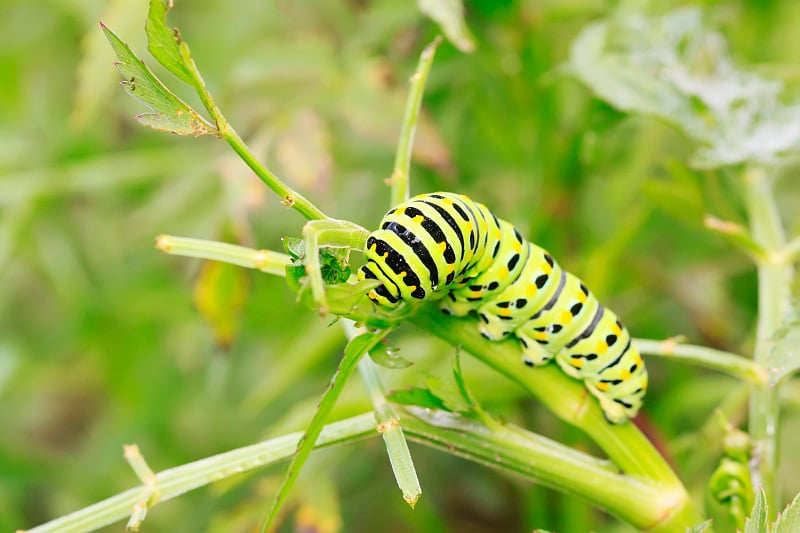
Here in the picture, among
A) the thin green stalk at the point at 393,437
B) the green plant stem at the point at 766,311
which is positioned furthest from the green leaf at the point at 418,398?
the green plant stem at the point at 766,311

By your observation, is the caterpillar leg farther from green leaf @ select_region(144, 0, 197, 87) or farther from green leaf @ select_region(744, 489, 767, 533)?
green leaf @ select_region(744, 489, 767, 533)

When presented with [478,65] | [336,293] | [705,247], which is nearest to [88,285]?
[478,65]

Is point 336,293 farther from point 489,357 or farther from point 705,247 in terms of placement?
point 705,247

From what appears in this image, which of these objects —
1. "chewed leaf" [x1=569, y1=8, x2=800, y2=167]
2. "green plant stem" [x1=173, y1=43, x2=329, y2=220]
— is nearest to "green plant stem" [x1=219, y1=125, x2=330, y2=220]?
"green plant stem" [x1=173, y1=43, x2=329, y2=220]

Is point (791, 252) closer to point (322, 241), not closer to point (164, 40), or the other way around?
point (322, 241)

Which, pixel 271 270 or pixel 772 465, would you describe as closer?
pixel 271 270

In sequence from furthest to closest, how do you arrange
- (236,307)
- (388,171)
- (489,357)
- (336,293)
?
(388,171) → (236,307) → (489,357) → (336,293)

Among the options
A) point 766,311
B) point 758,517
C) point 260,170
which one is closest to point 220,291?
point 260,170
